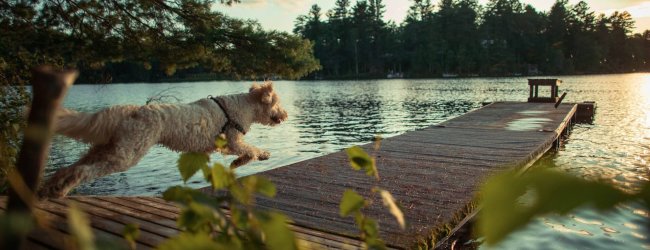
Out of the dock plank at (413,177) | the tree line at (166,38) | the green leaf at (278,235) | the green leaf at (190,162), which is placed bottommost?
the dock plank at (413,177)

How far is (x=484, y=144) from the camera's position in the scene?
900cm

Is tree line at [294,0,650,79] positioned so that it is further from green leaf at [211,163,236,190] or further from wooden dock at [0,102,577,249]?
green leaf at [211,163,236,190]

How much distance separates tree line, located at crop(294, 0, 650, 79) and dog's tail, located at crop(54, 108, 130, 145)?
93035 millimetres

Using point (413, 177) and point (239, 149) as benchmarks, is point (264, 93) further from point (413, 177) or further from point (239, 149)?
point (413, 177)

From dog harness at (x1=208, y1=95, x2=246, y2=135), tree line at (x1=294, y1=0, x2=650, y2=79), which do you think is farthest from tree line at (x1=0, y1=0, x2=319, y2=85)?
tree line at (x1=294, y1=0, x2=650, y2=79)

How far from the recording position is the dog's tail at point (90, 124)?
3418 mm

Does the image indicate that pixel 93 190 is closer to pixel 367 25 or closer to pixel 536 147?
pixel 536 147

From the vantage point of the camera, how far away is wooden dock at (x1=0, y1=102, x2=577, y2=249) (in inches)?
131

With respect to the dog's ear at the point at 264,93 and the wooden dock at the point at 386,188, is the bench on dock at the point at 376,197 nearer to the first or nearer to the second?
the wooden dock at the point at 386,188

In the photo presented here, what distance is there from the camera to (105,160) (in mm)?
3617

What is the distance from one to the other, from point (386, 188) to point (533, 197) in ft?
16.8

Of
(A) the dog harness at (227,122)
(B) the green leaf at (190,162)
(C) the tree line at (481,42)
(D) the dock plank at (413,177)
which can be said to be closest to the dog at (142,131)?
(A) the dog harness at (227,122)

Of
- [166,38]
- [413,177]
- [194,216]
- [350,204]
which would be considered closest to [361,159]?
[350,204]

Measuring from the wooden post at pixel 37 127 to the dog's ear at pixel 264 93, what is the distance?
4.28 m
